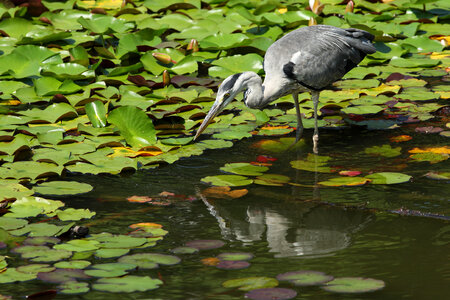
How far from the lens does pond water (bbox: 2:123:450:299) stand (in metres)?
3.84

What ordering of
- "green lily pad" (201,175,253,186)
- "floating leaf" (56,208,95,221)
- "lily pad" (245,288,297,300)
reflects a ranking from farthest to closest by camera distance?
"green lily pad" (201,175,253,186) → "floating leaf" (56,208,95,221) → "lily pad" (245,288,297,300)

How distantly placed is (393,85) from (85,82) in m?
3.42

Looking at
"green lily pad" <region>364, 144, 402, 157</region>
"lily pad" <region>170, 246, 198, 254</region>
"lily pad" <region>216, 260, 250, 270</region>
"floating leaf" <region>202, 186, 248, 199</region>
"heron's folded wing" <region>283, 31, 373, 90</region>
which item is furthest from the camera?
"heron's folded wing" <region>283, 31, 373, 90</region>

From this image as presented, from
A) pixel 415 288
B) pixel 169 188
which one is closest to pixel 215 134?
pixel 169 188

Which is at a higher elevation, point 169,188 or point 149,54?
point 149,54

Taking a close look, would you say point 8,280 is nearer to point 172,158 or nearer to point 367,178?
point 172,158

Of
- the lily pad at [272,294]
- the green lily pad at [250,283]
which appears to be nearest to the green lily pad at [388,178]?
the green lily pad at [250,283]

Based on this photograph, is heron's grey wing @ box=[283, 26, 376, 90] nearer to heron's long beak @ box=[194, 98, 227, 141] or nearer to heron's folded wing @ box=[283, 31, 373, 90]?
heron's folded wing @ box=[283, 31, 373, 90]

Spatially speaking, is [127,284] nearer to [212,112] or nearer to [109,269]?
[109,269]

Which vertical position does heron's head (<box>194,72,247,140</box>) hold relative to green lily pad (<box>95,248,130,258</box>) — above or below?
above

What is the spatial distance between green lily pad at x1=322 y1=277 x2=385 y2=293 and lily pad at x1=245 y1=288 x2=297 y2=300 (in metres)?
0.20

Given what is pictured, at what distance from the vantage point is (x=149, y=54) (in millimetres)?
8203

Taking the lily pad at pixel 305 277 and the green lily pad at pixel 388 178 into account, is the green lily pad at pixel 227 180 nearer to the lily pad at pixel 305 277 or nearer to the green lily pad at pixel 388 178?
the green lily pad at pixel 388 178

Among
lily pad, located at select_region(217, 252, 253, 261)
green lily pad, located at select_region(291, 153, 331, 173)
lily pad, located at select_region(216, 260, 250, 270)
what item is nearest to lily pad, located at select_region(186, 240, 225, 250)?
lily pad, located at select_region(217, 252, 253, 261)
